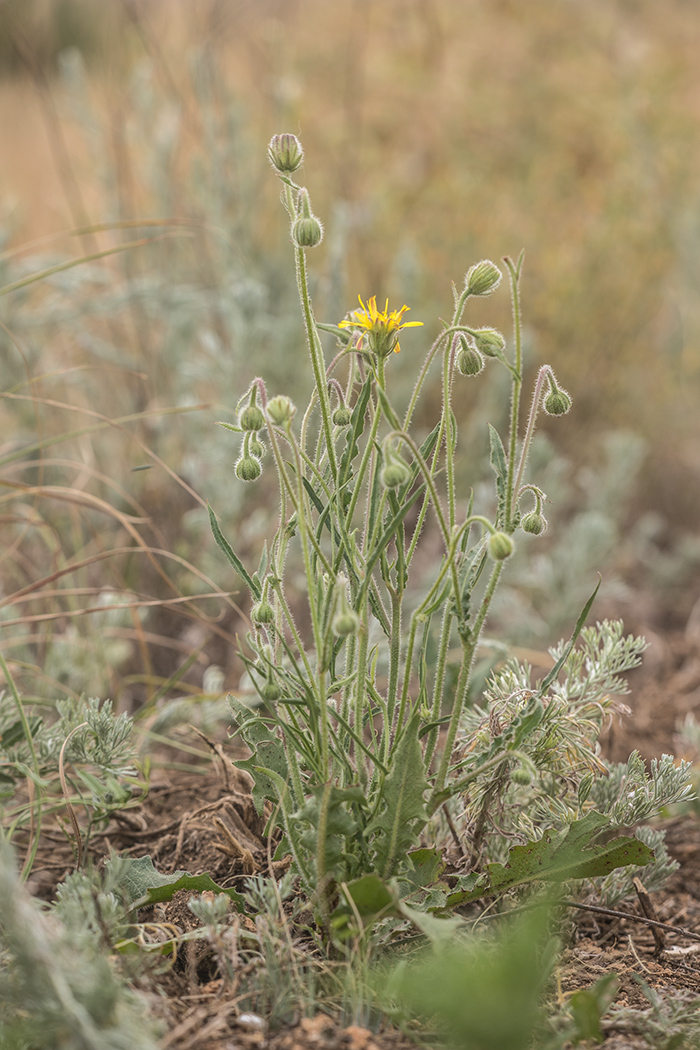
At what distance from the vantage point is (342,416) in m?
1.15

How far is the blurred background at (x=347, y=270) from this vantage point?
2549 millimetres

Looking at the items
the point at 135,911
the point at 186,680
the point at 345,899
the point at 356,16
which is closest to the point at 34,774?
the point at 135,911

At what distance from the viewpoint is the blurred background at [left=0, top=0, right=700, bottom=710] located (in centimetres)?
255

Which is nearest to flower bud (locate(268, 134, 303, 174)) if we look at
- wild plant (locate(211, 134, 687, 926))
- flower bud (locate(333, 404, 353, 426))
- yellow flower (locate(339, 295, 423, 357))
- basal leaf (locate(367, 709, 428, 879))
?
wild plant (locate(211, 134, 687, 926))

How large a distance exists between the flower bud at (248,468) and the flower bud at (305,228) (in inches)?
10.4

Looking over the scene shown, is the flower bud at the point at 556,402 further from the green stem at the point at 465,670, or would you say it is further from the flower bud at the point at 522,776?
the flower bud at the point at 522,776

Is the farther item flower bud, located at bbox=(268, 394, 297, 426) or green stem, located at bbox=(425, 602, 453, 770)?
green stem, located at bbox=(425, 602, 453, 770)

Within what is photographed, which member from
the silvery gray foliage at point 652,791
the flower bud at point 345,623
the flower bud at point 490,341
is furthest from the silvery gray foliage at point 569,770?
the flower bud at point 490,341

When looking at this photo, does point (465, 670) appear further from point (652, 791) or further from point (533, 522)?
point (652, 791)

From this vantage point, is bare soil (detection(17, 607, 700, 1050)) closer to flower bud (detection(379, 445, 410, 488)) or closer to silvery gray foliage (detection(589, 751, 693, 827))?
silvery gray foliage (detection(589, 751, 693, 827))

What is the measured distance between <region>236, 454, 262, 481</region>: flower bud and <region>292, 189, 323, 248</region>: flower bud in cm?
26

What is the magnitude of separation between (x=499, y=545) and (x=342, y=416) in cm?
28

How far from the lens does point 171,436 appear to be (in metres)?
3.19

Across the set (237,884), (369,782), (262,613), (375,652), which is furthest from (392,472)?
(237,884)
